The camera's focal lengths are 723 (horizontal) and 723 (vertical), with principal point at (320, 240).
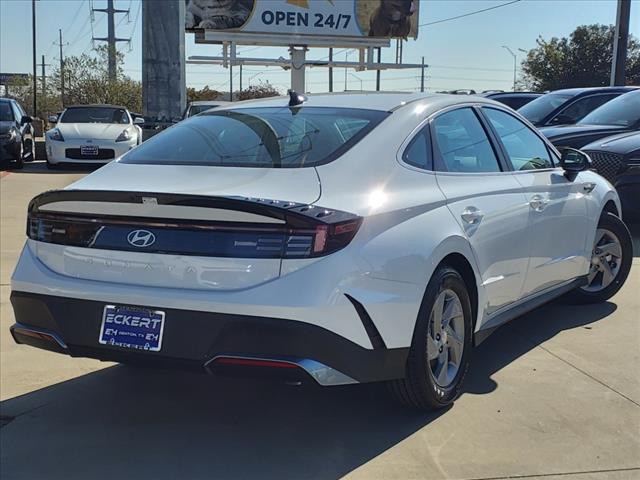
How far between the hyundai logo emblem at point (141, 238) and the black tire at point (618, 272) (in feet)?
12.0

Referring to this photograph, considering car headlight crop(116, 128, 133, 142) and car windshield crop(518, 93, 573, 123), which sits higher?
car windshield crop(518, 93, 573, 123)

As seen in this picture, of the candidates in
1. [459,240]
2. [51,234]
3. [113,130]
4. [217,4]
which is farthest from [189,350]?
[217,4]

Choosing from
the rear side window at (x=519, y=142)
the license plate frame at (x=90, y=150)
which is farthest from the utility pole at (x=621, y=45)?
the rear side window at (x=519, y=142)

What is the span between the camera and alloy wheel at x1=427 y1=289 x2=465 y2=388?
3.52 metres

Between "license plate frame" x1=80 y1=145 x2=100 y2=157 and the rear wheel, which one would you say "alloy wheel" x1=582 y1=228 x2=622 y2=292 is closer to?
"license plate frame" x1=80 y1=145 x2=100 y2=157

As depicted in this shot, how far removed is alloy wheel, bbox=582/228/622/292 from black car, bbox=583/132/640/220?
257 cm

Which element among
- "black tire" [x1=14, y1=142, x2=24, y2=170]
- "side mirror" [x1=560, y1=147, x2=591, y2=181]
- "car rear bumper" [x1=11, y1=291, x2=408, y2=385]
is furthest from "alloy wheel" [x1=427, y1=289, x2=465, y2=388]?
"black tire" [x1=14, y1=142, x2=24, y2=170]

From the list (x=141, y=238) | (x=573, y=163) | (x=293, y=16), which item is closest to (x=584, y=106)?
(x=573, y=163)

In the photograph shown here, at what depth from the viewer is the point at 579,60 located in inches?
2189

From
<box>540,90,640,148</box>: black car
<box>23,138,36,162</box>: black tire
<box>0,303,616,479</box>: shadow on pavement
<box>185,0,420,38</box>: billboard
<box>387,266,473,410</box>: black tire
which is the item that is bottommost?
<box>0,303,616,479</box>: shadow on pavement

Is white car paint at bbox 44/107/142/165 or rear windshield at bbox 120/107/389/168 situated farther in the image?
white car paint at bbox 44/107/142/165

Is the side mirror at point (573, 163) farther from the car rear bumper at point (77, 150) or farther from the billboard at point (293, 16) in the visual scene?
the billboard at point (293, 16)

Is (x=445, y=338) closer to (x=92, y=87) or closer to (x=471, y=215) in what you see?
(x=471, y=215)

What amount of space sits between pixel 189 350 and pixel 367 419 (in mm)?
1074
